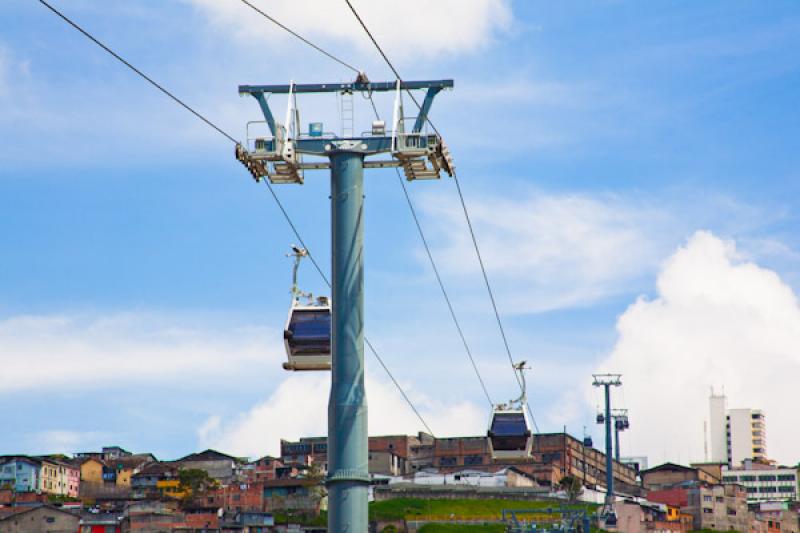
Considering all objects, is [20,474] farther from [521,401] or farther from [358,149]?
[358,149]

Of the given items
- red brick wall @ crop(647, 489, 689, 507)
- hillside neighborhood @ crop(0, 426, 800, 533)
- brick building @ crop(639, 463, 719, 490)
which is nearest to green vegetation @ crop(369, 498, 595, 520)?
hillside neighborhood @ crop(0, 426, 800, 533)

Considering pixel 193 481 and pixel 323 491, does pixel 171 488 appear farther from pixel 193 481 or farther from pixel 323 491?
pixel 323 491

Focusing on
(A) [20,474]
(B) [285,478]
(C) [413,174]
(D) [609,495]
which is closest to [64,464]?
(A) [20,474]

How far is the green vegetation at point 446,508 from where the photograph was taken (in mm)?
141250

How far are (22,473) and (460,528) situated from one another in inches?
2098

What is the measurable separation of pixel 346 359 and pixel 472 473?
136594mm

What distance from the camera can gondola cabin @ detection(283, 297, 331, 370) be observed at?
94.3 feet

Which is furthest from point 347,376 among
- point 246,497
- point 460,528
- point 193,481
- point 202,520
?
point 193,481

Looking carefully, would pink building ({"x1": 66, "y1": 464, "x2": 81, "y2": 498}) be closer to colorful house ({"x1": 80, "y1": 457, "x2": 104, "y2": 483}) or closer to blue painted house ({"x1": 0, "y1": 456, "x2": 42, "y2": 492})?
colorful house ({"x1": 80, "y1": 457, "x2": 104, "y2": 483})

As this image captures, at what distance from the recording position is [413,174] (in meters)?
28.7

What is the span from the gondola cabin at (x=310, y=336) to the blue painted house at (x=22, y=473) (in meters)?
137

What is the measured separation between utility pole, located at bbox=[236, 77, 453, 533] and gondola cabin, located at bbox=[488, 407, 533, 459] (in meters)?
13.6

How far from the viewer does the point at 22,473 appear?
160 metres

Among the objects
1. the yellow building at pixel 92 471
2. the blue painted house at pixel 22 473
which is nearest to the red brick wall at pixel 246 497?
the yellow building at pixel 92 471
